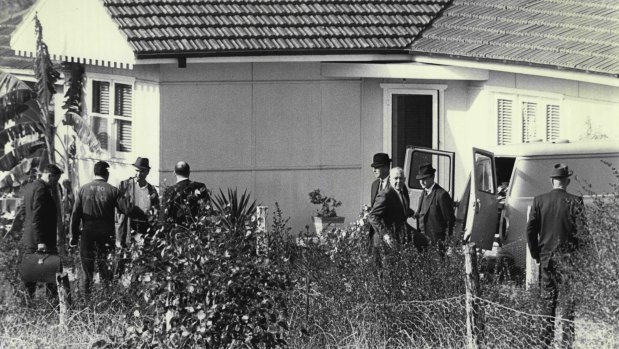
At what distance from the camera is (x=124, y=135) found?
73.2ft

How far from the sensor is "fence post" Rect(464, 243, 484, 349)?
1225cm

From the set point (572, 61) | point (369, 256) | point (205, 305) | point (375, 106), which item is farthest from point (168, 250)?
point (375, 106)

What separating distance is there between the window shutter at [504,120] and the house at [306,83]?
2 cm

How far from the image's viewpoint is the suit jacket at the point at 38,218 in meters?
15.5

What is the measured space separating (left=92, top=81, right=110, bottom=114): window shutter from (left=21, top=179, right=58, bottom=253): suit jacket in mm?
7083

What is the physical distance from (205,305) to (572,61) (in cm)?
966

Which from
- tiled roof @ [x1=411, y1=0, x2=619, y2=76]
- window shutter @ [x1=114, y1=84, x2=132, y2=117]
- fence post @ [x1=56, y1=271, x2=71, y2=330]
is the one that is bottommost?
fence post @ [x1=56, y1=271, x2=71, y2=330]

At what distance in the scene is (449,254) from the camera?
1362 centimetres

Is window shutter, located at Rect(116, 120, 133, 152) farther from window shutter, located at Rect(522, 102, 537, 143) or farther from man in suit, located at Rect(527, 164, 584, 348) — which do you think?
man in suit, located at Rect(527, 164, 584, 348)

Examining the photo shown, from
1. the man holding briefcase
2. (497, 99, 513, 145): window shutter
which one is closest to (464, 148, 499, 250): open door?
(497, 99, 513, 145): window shutter

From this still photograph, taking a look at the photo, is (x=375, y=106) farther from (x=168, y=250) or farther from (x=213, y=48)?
(x=168, y=250)

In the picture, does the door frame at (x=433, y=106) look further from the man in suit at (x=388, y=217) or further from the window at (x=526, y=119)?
the man in suit at (x=388, y=217)

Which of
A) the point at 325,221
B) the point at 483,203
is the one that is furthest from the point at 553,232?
the point at 325,221

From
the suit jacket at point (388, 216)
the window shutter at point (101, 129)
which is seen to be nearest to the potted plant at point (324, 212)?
the window shutter at point (101, 129)
